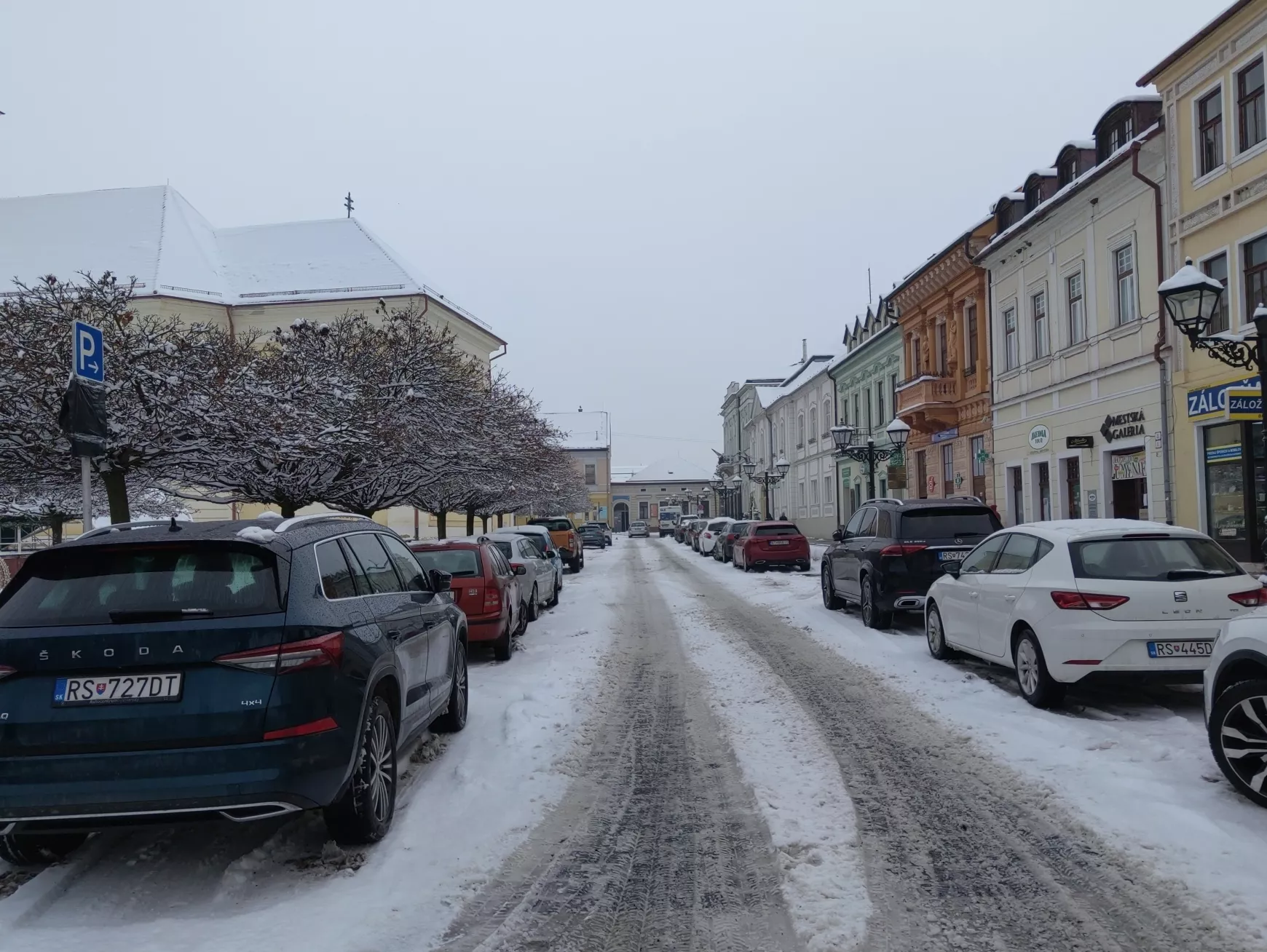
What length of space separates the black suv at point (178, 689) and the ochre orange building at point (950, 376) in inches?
949

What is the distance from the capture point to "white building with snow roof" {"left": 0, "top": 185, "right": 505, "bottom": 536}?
131ft

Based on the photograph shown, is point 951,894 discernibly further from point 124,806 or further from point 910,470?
point 910,470

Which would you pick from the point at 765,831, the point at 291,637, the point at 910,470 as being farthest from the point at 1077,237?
the point at 291,637

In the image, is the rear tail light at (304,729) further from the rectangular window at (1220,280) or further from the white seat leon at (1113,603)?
the rectangular window at (1220,280)

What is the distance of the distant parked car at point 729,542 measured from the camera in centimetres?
3028

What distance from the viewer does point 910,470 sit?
107ft

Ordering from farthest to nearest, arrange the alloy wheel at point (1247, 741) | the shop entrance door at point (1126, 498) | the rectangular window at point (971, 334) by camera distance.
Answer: the rectangular window at point (971, 334) → the shop entrance door at point (1126, 498) → the alloy wheel at point (1247, 741)

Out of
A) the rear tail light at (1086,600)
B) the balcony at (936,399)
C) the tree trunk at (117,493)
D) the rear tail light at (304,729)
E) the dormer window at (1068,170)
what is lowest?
the rear tail light at (304,729)

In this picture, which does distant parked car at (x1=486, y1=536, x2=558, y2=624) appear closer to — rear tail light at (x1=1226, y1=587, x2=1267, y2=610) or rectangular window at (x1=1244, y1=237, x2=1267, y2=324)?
rear tail light at (x1=1226, y1=587, x2=1267, y2=610)

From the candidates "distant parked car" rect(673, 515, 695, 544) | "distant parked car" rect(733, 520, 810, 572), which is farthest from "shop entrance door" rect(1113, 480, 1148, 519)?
"distant parked car" rect(673, 515, 695, 544)

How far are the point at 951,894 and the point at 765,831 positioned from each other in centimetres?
104

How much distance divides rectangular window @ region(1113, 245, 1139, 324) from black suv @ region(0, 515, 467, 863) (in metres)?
19.0

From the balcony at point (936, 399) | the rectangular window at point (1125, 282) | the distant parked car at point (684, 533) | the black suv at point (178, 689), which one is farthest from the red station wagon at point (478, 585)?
the distant parked car at point (684, 533)

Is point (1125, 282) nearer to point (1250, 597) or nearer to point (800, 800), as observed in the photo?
point (1250, 597)
